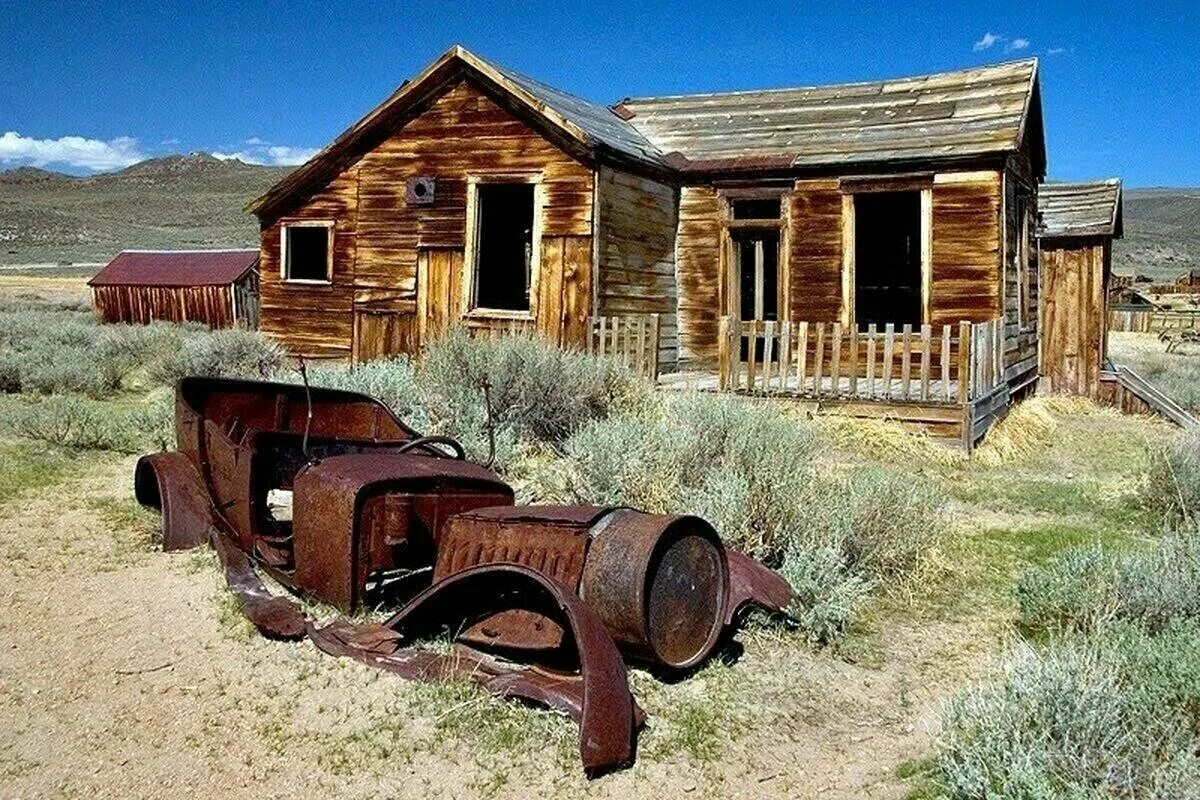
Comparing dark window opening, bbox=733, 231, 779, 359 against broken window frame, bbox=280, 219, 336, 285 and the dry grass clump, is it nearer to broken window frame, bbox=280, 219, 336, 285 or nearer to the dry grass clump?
the dry grass clump

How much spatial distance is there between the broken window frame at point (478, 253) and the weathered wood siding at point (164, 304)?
15055 millimetres

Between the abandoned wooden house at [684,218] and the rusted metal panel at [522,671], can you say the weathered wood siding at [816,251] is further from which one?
the rusted metal panel at [522,671]

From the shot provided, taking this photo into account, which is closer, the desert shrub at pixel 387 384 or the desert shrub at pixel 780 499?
the desert shrub at pixel 780 499

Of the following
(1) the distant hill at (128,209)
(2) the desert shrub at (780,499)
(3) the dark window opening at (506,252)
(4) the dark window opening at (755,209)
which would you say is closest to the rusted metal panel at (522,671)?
(2) the desert shrub at (780,499)

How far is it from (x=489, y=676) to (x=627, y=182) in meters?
9.53

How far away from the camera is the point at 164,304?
26266 mm

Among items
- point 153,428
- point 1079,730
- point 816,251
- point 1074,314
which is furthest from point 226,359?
point 1074,314

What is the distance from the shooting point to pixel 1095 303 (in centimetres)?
1548

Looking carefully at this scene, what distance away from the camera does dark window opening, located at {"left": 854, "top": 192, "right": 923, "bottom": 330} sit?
15883 mm

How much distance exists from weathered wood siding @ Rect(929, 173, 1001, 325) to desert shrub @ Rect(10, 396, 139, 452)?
9.44 m

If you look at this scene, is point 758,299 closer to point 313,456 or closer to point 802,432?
point 802,432

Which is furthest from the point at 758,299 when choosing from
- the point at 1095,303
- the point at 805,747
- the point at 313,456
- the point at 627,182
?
the point at 805,747

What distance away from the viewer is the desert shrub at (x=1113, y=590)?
4312mm

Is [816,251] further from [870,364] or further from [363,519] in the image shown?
[363,519]
